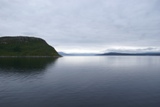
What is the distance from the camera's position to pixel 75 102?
28.1 m

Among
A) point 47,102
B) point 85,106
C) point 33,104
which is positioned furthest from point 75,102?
point 33,104

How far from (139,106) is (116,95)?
7639 millimetres

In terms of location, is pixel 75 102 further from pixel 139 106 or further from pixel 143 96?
pixel 143 96

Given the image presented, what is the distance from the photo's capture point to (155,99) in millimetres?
30016

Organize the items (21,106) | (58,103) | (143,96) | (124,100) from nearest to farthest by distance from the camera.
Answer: (21,106), (58,103), (124,100), (143,96)

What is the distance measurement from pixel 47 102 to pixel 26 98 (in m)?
6.44

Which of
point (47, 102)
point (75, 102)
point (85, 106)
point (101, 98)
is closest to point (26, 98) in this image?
point (47, 102)

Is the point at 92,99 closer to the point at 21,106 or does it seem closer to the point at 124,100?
the point at 124,100

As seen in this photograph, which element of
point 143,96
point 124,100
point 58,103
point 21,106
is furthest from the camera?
point 143,96

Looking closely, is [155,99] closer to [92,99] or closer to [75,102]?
[92,99]

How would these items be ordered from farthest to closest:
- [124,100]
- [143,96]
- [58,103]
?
[143,96]
[124,100]
[58,103]

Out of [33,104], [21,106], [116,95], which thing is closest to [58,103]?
[33,104]

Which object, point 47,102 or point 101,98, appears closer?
point 47,102

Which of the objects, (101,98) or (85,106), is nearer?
(85,106)
